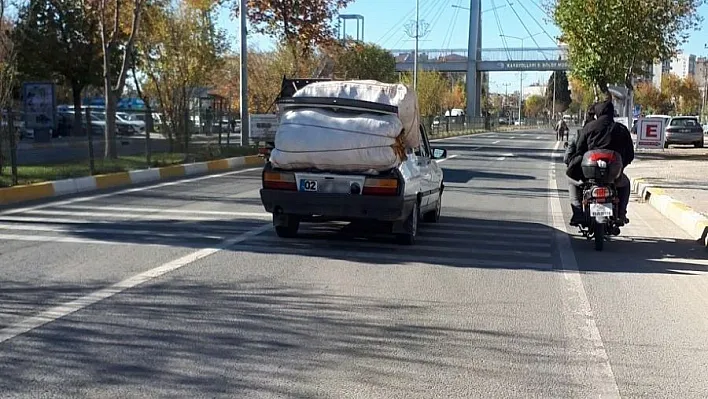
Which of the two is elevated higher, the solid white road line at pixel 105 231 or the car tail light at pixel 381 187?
the car tail light at pixel 381 187

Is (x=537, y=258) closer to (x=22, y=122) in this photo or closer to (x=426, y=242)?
(x=426, y=242)

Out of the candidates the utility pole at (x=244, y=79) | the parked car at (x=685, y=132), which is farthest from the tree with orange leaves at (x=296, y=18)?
the parked car at (x=685, y=132)

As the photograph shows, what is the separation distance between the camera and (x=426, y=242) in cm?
1079

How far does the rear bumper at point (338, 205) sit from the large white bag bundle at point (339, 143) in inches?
13.2

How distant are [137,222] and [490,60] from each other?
67.9 meters

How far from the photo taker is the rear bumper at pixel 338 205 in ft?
31.5

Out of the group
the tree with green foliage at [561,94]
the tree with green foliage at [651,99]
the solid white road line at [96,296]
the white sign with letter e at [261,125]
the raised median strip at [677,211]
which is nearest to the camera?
the solid white road line at [96,296]

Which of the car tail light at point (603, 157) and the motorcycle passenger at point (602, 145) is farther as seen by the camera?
the motorcycle passenger at point (602, 145)

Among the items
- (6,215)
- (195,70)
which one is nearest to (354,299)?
(6,215)

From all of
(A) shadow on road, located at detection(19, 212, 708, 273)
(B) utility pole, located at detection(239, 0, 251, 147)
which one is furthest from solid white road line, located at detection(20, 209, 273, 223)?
(B) utility pole, located at detection(239, 0, 251, 147)

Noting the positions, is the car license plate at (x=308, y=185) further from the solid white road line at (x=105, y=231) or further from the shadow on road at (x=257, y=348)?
the shadow on road at (x=257, y=348)

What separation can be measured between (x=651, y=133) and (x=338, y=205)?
25824 mm

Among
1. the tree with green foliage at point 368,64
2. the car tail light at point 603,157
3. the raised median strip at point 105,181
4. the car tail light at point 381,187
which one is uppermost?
the tree with green foliage at point 368,64

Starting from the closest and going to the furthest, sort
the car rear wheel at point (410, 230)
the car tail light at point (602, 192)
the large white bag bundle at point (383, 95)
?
the large white bag bundle at point (383, 95) → the car tail light at point (602, 192) → the car rear wheel at point (410, 230)
